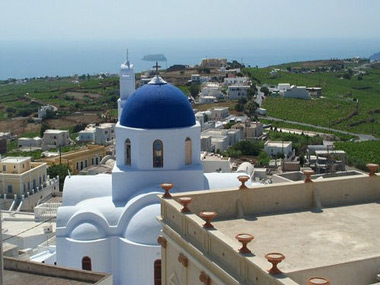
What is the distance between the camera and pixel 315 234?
35.2ft

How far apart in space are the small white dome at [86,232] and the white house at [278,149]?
147 feet

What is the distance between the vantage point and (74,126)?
90688 millimetres

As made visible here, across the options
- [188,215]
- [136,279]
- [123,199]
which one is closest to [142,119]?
[123,199]

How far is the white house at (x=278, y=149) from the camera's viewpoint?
203 feet

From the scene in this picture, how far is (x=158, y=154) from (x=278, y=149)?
43.5m

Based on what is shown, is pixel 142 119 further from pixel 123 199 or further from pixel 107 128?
pixel 107 128

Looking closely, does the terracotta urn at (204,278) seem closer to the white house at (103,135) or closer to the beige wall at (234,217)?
the beige wall at (234,217)

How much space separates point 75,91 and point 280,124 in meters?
61.4

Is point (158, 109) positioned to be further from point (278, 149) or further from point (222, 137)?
point (222, 137)

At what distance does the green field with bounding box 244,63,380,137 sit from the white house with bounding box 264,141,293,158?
2685 cm

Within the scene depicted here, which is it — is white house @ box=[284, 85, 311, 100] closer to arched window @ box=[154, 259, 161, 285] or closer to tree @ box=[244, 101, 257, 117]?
tree @ box=[244, 101, 257, 117]

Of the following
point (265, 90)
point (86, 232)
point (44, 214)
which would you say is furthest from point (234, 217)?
point (265, 90)

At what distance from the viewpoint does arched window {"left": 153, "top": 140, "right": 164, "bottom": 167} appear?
1983 cm

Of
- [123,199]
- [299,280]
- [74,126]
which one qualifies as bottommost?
[74,126]
